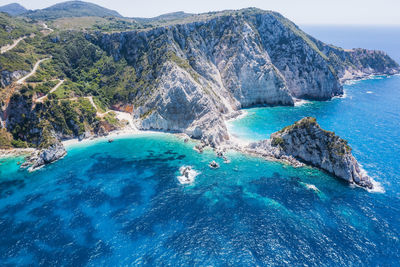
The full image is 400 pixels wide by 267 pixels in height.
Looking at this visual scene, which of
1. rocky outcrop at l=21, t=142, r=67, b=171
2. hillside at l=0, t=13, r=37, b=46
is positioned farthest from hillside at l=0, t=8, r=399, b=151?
rocky outcrop at l=21, t=142, r=67, b=171

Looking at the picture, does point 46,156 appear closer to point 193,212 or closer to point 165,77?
point 193,212

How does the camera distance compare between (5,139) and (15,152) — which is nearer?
(15,152)

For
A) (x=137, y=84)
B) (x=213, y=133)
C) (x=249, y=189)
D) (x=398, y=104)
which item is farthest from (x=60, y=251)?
(x=398, y=104)

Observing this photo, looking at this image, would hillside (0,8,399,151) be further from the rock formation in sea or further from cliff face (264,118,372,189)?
cliff face (264,118,372,189)

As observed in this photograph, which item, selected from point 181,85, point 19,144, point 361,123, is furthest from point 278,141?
point 19,144

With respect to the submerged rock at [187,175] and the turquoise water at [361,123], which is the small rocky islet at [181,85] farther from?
the submerged rock at [187,175]

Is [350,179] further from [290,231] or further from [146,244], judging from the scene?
[146,244]
